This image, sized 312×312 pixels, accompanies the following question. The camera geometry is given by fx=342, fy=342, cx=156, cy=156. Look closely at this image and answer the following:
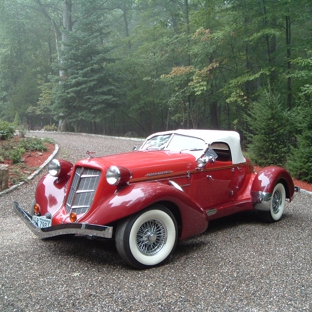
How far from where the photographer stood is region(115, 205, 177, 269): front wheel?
12.0ft

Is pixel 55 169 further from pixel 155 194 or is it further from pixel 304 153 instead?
pixel 304 153

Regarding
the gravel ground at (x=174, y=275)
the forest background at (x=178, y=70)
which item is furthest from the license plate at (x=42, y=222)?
the forest background at (x=178, y=70)

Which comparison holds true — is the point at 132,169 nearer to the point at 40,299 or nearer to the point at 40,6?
the point at 40,299

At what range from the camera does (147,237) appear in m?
3.86

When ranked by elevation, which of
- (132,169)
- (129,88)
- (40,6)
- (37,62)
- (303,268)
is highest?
(40,6)

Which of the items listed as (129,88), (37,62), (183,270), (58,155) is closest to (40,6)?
(37,62)

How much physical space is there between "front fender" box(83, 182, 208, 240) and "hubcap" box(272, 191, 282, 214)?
2.06 meters

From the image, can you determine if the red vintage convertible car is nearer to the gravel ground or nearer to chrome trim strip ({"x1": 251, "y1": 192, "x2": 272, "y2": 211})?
chrome trim strip ({"x1": 251, "y1": 192, "x2": 272, "y2": 211})

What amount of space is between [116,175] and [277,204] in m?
3.31

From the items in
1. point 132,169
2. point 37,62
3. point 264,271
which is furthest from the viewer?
point 37,62

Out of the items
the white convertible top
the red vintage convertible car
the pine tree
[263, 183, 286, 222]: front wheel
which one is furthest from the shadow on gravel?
the pine tree

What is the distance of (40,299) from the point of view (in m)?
3.07

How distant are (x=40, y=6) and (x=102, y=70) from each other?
14.5 metres

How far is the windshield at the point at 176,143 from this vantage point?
5289mm
